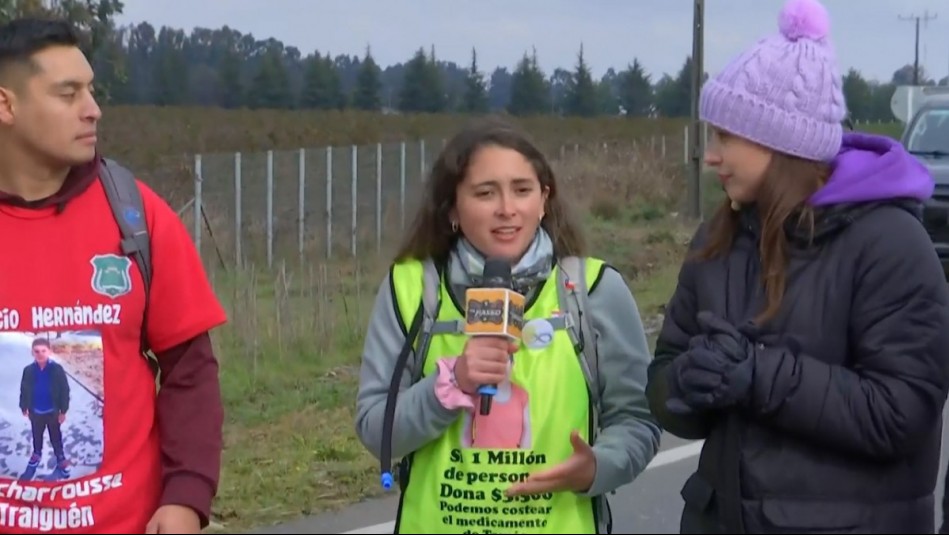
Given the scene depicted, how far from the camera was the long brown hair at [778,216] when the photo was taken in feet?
9.12

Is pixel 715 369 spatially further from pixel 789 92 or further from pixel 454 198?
pixel 454 198

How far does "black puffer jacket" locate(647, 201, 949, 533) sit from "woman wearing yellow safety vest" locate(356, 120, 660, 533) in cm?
30

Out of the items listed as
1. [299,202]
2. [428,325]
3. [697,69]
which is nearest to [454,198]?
[428,325]

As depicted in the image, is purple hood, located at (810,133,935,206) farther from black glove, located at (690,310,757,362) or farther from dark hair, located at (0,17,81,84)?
dark hair, located at (0,17,81,84)

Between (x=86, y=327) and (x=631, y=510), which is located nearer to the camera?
(x=86, y=327)

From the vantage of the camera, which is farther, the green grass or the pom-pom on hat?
the green grass

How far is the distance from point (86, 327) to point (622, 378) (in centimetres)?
120

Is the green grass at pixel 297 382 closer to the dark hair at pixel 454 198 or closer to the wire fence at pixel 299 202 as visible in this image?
the dark hair at pixel 454 198

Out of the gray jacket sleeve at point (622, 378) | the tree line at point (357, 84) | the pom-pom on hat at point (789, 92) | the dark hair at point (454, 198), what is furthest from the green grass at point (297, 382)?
the tree line at point (357, 84)

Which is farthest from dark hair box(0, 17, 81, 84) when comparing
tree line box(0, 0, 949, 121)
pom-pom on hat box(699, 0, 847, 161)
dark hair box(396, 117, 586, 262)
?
tree line box(0, 0, 949, 121)

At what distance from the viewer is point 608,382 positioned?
3127 mm

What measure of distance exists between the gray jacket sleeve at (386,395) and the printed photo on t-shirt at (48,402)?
1.96 ft

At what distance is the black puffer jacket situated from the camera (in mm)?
2658

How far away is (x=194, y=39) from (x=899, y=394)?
67.8 meters
